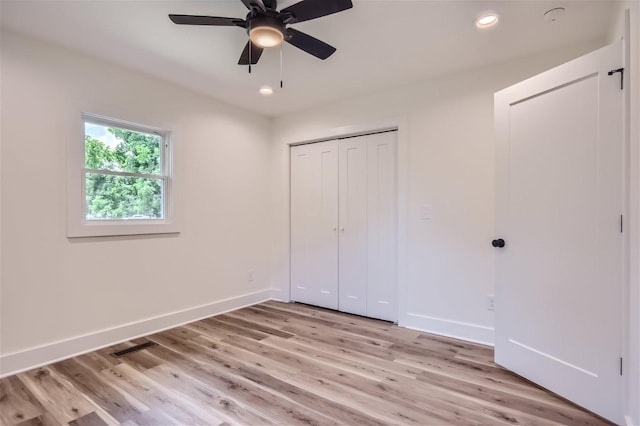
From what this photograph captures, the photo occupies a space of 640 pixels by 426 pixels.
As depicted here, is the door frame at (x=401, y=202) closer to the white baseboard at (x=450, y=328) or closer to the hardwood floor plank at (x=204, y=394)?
the white baseboard at (x=450, y=328)

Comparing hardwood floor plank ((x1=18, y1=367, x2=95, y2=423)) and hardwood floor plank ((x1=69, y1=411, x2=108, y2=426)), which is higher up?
hardwood floor plank ((x1=69, y1=411, x2=108, y2=426))

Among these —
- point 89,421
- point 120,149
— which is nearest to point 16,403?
point 89,421

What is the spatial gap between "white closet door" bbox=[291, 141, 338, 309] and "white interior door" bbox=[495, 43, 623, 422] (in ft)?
6.14

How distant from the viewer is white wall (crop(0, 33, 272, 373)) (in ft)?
7.59

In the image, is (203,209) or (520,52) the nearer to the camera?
(520,52)

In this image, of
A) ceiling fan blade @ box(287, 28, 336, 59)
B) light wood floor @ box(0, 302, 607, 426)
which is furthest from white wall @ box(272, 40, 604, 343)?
ceiling fan blade @ box(287, 28, 336, 59)

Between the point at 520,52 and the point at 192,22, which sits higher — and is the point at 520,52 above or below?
above

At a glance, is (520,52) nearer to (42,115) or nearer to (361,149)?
(361,149)

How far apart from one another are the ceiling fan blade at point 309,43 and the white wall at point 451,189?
139cm

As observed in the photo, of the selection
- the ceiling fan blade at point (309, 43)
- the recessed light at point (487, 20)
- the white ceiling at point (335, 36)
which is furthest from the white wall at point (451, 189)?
the ceiling fan blade at point (309, 43)

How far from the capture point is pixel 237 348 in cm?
270

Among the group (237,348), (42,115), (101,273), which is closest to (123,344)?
(101,273)

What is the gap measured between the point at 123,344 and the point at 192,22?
2606 mm

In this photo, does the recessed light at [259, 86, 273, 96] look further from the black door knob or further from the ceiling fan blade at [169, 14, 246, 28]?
the black door knob
